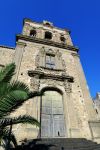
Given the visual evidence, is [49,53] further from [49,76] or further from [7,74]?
[7,74]

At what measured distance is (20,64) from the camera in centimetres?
1292

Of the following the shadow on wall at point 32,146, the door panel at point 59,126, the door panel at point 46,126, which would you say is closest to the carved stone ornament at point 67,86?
the door panel at point 59,126

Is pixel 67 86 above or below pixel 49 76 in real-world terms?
below

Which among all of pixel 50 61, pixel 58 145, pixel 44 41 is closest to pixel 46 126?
pixel 58 145

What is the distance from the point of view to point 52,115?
35.4 feet

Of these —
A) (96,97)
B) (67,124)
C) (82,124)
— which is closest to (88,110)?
(82,124)

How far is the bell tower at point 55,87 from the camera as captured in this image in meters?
10.1

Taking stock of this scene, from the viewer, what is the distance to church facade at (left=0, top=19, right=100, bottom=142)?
995 centimetres

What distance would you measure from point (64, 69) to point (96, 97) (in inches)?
1017

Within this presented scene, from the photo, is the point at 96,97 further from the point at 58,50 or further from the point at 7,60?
the point at 7,60

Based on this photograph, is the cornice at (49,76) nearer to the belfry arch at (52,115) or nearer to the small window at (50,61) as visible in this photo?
the belfry arch at (52,115)

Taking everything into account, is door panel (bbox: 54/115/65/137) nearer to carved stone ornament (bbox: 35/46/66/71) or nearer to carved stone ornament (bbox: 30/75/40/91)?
carved stone ornament (bbox: 30/75/40/91)

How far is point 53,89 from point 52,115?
2.18 metres

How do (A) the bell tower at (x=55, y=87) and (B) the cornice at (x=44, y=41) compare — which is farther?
(B) the cornice at (x=44, y=41)
